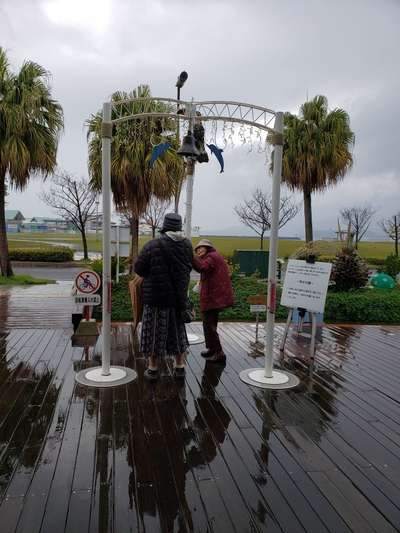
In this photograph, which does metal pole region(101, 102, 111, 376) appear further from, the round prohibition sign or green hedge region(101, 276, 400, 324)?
green hedge region(101, 276, 400, 324)

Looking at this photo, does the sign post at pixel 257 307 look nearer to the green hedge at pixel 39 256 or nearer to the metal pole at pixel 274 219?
the metal pole at pixel 274 219

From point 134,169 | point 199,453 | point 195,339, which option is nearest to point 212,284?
point 195,339

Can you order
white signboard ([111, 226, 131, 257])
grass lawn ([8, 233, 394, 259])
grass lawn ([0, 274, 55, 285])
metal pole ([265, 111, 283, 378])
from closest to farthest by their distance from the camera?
metal pole ([265, 111, 283, 378]), white signboard ([111, 226, 131, 257]), grass lawn ([0, 274, 55, 285]), grass lawn ([8, 233, 394, 259])

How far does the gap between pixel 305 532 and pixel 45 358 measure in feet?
11.3

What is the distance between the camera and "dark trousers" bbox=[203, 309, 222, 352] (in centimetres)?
438

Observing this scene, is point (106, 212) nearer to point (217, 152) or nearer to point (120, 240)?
point (217, 152)

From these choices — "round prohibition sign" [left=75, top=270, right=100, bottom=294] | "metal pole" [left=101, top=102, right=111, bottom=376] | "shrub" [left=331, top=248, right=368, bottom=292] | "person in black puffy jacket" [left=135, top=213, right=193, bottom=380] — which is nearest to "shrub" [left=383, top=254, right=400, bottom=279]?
"shrub" [left=331, top=248, right=368, bottom=292]

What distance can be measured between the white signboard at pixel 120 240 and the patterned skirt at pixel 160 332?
5678mm

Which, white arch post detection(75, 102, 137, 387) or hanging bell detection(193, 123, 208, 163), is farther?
hanging bell detection(193, 123, 208, 163)

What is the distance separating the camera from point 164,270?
3.57 m

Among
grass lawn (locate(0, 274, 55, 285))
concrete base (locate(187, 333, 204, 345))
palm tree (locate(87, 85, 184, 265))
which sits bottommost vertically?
concrete base (locate(187, 333, 204, 345))

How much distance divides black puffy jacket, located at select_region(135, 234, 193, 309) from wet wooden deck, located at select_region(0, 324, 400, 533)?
849 millimetres

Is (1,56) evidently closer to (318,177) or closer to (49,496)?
(318,177)

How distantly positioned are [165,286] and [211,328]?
3.52ft
